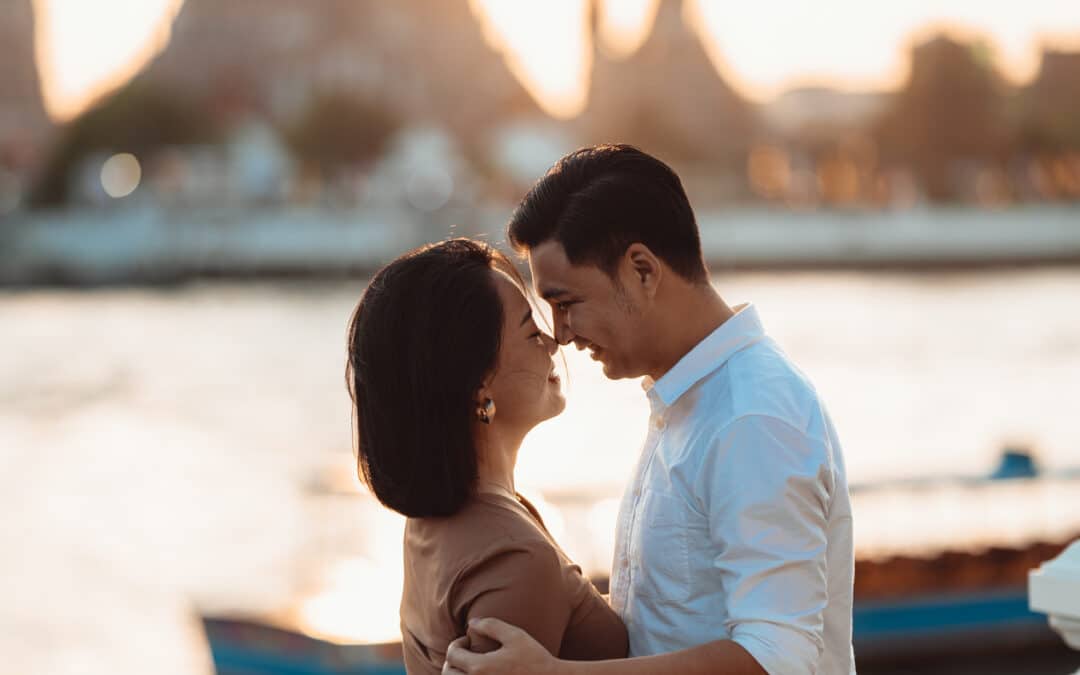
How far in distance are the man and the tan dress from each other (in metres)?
0.05

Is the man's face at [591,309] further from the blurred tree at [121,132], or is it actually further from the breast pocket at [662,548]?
the blurred tree at [121,132]

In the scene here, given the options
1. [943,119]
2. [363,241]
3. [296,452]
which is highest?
[943,119]

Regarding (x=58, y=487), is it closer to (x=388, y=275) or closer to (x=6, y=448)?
(x=6, y=448)

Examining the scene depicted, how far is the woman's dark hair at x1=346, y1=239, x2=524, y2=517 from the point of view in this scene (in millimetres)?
2299

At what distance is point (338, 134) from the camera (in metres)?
88.6

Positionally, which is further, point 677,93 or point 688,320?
point 677,93

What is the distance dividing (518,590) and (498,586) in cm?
3

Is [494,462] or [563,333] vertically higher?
[563,333]

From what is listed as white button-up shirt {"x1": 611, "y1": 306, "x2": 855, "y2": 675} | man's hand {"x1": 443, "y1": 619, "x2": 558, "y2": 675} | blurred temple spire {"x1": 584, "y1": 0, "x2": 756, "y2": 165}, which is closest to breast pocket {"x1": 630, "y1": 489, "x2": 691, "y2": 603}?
white button-up shirt {"x1": 611, "y1": 306, "x2": 855, "y2": 675}

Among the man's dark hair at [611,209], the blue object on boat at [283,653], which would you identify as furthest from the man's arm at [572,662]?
the blue object on boat at [283,653]

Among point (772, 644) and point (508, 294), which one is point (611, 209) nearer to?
point (508, 294)

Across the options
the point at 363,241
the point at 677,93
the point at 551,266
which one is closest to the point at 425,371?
the point at 551,266

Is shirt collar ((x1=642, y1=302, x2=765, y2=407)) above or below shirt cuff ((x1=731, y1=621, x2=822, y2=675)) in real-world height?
above

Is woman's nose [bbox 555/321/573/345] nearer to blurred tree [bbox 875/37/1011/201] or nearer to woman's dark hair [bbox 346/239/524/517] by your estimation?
woman's dark hair [bbox 346/239/524/517]
